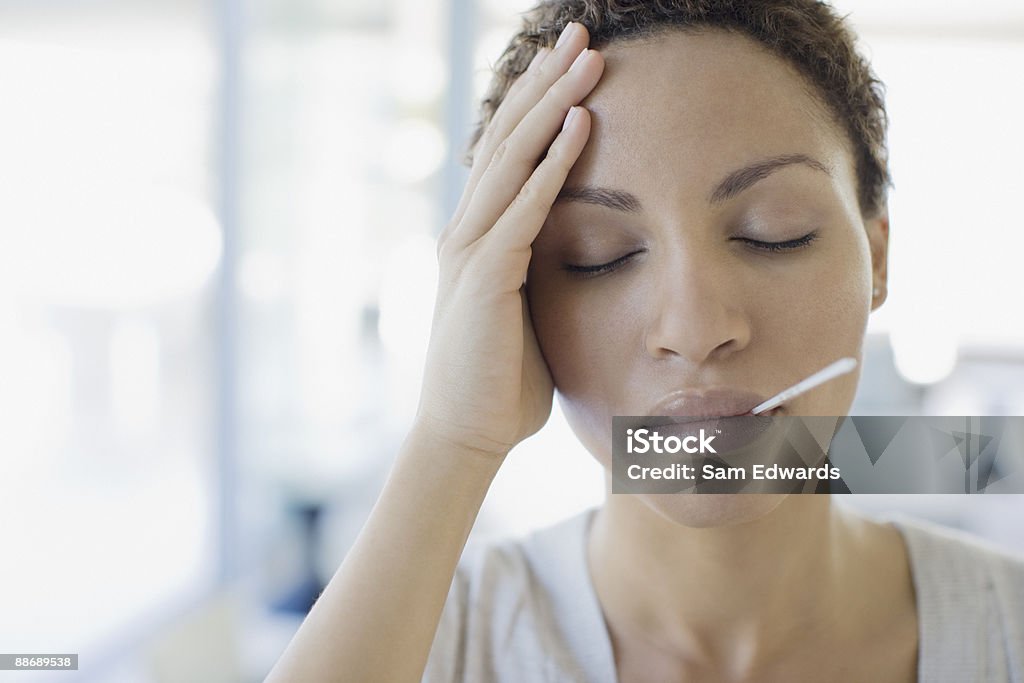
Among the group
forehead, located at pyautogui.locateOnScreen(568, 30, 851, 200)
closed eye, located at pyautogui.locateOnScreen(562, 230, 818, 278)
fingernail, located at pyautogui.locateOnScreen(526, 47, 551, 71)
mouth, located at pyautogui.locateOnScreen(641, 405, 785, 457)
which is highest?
fingernail, located at pyautogui.locateOnScreen(526, 47, 551, 71)

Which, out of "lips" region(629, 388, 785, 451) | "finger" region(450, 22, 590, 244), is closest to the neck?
"lips" region(629, 388, 785, 451)

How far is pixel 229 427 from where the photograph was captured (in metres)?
2.05

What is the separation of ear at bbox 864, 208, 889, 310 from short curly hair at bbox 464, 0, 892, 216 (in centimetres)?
1

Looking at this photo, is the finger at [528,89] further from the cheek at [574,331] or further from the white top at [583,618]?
the white top at [583,618]

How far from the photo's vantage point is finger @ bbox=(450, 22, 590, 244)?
0.68 m

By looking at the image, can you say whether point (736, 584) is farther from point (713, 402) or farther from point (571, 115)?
point (571, 115)

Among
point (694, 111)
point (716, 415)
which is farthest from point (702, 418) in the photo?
point (694, 111)

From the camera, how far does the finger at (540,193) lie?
0.64 m

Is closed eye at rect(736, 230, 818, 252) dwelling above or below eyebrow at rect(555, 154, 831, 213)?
below

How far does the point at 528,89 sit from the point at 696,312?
227mm

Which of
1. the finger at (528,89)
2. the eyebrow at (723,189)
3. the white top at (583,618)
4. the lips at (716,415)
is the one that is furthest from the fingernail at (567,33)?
the white top at (583,618)

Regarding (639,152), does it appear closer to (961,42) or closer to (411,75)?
(411,75)

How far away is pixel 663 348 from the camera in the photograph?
627 millimetres

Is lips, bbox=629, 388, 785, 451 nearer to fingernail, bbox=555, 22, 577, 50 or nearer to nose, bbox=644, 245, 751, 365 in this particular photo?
nose, bbox=644, 245, 751, 365
